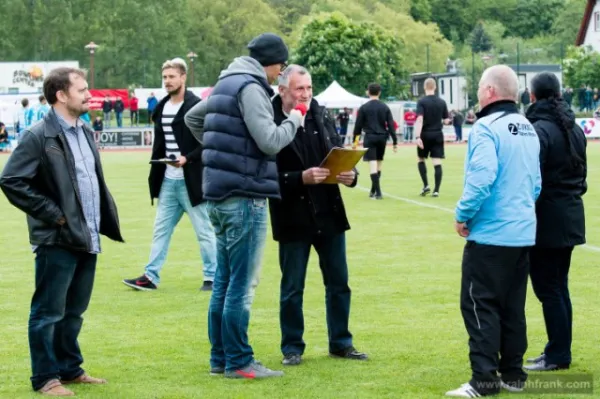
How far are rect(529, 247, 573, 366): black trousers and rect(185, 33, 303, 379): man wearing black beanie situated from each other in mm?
1708

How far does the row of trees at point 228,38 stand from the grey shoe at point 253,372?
61593 mm

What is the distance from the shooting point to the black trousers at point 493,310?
7.09 metres

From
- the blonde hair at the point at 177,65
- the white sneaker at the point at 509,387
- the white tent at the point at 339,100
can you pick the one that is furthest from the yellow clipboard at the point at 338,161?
the white tent at the point at 339,100

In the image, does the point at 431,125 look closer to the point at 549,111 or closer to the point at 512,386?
the point at 549,111

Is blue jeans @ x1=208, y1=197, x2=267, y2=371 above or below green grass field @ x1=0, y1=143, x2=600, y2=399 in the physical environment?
above

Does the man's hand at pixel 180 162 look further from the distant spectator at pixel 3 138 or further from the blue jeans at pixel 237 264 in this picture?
the distant spectator at pixel 3 138

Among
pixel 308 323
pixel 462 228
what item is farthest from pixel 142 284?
pixel 462 228

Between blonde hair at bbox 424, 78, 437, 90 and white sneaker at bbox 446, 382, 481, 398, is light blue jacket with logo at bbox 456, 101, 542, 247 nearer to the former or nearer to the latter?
white sneaker at bbox 446, 382, 481, 398

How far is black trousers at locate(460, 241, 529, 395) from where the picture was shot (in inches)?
279

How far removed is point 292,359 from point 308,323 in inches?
61.2

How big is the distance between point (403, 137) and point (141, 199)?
114ft

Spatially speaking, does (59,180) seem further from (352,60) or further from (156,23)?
(156,23)

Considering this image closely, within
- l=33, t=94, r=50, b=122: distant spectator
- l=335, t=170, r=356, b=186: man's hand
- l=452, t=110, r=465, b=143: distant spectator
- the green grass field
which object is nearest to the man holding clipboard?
l=335, t=170, r=356, b=186: man's hand

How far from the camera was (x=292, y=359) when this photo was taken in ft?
27.0
